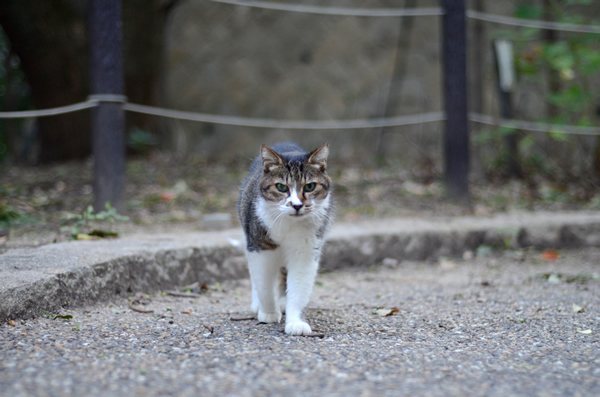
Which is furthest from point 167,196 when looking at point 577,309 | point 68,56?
point 577,309

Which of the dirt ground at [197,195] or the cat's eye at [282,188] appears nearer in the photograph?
the cat's eye at [282,188]

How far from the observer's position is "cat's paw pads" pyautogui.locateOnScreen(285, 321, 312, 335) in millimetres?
1901

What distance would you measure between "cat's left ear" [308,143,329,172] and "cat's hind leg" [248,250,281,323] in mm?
396

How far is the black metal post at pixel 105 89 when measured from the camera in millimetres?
3156

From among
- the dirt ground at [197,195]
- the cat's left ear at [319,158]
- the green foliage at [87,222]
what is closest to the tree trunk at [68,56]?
Result: the dirt ground at [197,195]

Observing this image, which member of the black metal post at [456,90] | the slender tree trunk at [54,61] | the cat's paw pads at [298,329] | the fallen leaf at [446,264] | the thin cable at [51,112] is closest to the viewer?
the cat's paw pads at [298,329]

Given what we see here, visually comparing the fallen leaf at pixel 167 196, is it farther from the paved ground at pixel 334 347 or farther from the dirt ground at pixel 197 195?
the paved ground at pixel 334 347

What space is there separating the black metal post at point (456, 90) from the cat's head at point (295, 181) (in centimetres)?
210

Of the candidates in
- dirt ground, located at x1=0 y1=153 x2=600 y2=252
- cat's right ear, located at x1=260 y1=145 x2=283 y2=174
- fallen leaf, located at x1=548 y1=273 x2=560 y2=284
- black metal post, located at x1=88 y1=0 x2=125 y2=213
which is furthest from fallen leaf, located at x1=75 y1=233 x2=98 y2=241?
fallen leaf, located at x1=548 y1=273 x2=560 y2=284

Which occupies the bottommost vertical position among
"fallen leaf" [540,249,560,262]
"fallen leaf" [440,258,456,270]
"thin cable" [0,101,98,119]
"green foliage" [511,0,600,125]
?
"fallen leaf" [440,258,456,270]

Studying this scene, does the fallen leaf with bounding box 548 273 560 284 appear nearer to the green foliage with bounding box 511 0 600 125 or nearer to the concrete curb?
the concrete curb

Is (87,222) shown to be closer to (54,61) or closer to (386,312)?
(386,312)

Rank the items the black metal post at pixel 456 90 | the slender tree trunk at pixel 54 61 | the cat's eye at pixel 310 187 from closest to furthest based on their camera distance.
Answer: the cat's eye at pixel 310 187, the black metal post at pixel 456 90, the slender tree trunk at pixel 54 61

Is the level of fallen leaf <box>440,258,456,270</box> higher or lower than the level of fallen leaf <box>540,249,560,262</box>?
lower
